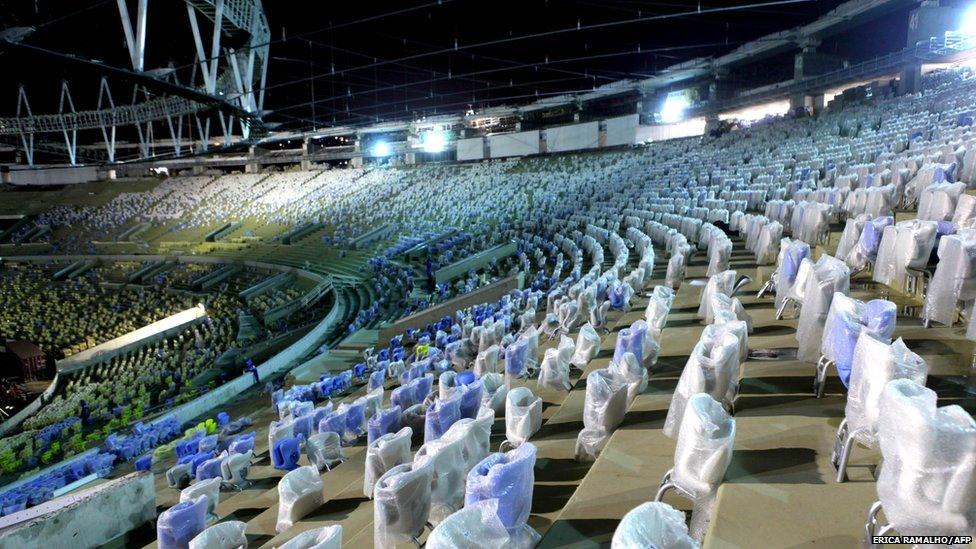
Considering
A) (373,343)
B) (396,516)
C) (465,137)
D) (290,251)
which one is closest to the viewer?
(396,516)

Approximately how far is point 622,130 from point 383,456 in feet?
128

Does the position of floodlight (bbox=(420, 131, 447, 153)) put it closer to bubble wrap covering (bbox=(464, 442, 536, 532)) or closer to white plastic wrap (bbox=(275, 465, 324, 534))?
white plastic wrap (bbox=(275, 465, 324, 534))

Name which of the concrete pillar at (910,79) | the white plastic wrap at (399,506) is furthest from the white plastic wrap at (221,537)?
the concrete pillar at (910,79)

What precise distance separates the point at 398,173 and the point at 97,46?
66.1 feet

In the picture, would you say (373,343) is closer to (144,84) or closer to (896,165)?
(144,84)

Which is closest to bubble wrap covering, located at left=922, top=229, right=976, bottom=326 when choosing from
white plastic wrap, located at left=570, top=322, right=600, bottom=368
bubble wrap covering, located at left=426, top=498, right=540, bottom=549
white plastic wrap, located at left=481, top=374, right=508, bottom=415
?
white plastic wrap, located at left=570, top=322, right=600, bottom=368

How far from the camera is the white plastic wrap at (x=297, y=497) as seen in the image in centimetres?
491

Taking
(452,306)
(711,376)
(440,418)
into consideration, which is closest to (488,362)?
(440,418)

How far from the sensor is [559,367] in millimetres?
6898

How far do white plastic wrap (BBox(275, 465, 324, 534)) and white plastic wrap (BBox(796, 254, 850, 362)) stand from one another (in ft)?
13.9

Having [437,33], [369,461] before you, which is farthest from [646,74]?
[369,461]

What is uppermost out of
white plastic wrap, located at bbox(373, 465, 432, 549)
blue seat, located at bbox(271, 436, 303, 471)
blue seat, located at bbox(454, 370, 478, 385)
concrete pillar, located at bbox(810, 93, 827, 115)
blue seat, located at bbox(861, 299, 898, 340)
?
concrete pillar, located at bbox(810, 93, 827, 115)

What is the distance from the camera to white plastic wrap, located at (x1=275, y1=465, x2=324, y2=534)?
491cm

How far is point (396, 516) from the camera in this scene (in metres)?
3.54
